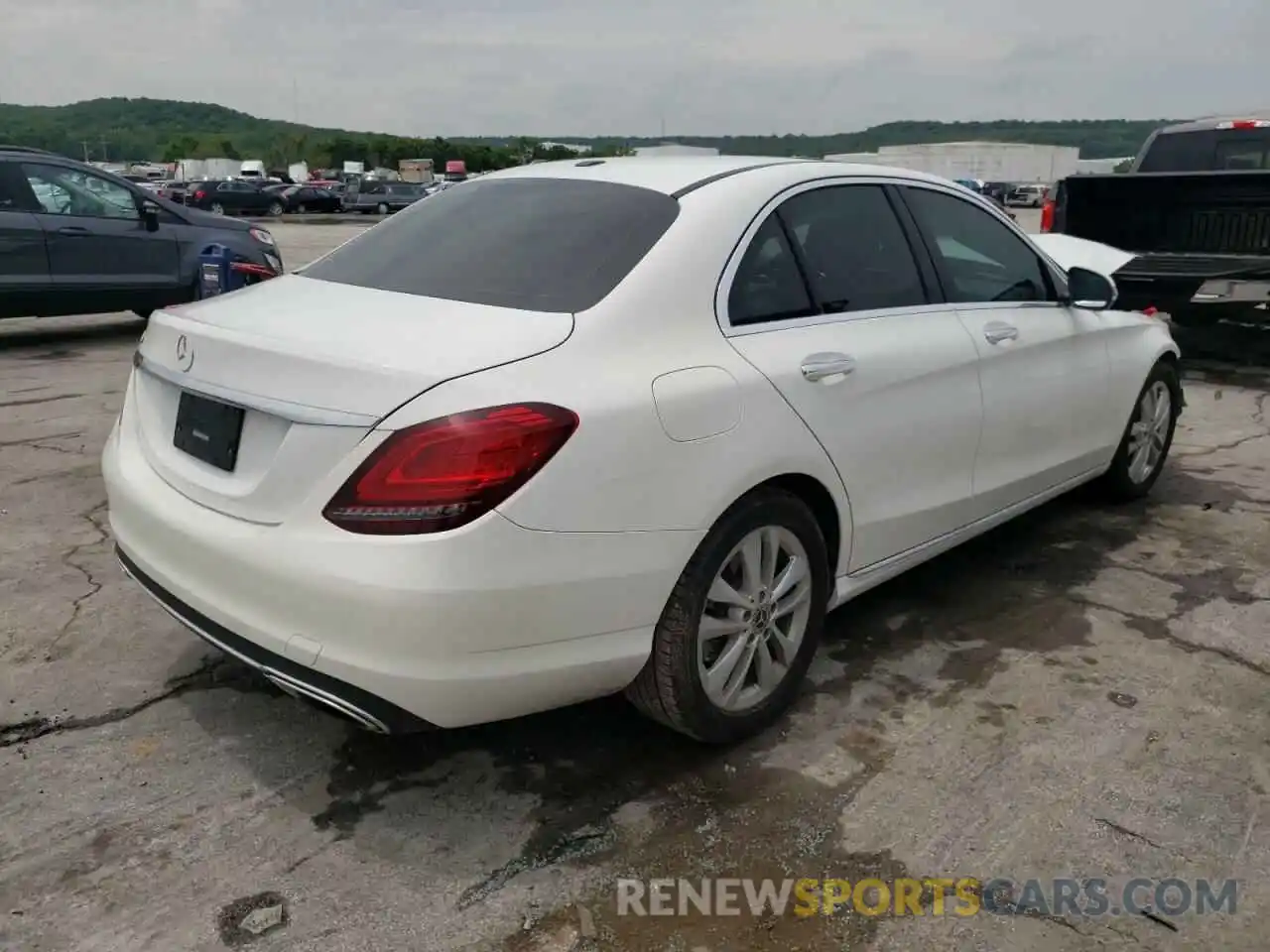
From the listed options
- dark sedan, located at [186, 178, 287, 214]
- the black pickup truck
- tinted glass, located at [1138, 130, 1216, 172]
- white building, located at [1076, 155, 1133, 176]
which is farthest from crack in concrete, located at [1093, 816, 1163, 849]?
dark sedan, located at [186, 178, 287, 214]

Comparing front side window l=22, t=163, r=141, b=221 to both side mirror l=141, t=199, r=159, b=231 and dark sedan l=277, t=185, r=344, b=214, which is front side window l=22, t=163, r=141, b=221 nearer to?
side mirror l=141, t=199, r=159, b=231

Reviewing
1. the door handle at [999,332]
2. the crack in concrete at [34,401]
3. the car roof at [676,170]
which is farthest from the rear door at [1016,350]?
Result: the crack in concrete at [34,401]

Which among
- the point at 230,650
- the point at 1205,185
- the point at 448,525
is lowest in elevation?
the point at 230,650

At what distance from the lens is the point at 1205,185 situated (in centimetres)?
833

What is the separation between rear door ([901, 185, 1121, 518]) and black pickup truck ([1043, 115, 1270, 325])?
4135 mm

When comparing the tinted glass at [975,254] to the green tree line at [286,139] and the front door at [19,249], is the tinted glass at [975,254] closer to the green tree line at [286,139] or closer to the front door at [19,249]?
the front door at [19,249]

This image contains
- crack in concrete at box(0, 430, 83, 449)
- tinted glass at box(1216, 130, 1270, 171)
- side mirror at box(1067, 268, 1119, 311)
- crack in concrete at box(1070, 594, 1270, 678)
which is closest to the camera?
crack in concrete at box(1070, 594, 1270, 678)

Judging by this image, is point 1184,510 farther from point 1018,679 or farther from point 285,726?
point 285,726

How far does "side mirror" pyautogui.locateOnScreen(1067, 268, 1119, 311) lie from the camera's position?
14.3 ft

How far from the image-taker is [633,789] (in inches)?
109

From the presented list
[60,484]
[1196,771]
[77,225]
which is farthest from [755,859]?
[77,225]

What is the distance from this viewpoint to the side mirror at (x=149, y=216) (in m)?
9.59

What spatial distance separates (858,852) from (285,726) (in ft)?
5.28

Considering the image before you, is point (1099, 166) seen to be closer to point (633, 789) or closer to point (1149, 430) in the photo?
point (1149, 430)
